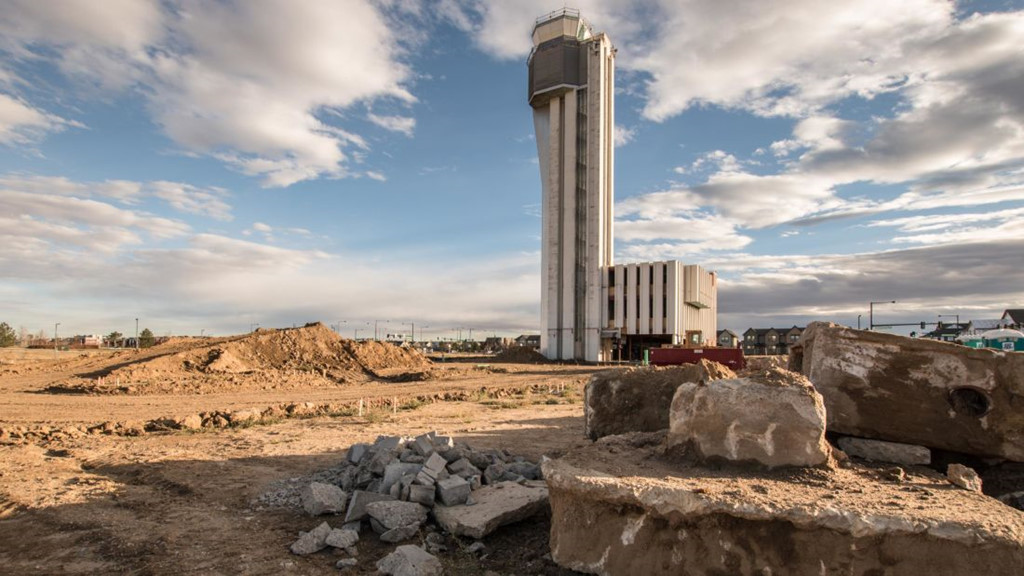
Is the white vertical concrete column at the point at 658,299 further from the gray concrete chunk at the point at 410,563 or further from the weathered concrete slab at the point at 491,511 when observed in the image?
the gray concrete chunk at the point at 410,563

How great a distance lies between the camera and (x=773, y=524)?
3689 mm

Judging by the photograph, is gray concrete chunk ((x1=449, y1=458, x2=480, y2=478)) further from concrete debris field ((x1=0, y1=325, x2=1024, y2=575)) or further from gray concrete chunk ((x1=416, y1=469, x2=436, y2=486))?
gray concrete chunk ((x1=416, y1=469, x2=436, y2=486))

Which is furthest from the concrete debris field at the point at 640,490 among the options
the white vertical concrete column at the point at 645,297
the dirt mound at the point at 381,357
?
the white vertical concrete column at the point at 645,297

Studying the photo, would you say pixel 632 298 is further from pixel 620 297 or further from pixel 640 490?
pixel 640 490

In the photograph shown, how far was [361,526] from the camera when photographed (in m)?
6.26

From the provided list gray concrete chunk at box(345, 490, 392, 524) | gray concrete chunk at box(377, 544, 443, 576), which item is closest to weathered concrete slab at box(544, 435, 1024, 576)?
gray concrete chunk at box(377, 544, 443, 576)

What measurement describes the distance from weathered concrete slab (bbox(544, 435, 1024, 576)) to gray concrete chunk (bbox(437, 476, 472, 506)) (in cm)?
200

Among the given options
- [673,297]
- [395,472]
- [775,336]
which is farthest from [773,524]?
[775,336]

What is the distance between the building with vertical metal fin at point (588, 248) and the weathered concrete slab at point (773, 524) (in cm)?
4373

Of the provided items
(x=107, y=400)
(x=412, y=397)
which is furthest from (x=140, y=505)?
(x=107, y=400)

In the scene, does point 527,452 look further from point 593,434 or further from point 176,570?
point 176,570

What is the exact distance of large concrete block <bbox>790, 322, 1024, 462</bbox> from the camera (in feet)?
16.5

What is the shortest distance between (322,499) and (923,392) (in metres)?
6.32

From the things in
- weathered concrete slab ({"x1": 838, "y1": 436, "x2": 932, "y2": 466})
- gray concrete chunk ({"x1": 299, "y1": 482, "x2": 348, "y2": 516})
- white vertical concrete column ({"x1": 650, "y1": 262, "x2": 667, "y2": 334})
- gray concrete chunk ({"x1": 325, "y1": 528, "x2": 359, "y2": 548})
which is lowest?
gray concrete chunk ({"x1": 325, "y1": 528, "x2": 359, "y2": 548})
